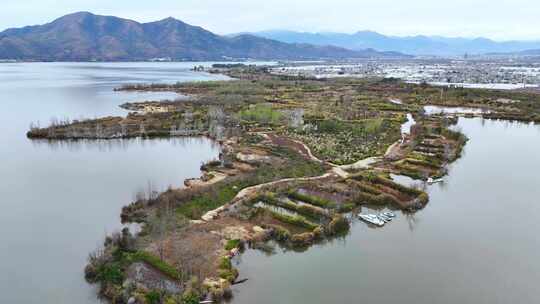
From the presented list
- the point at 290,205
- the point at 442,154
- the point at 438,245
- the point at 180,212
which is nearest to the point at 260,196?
the point at 290,205

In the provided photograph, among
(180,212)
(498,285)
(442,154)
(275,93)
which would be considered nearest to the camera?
(498,285)

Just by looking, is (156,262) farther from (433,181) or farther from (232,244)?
(433,181)

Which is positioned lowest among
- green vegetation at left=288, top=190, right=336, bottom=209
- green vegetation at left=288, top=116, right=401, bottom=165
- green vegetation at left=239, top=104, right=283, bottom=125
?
green vegetation at left=288, top=190, right=336, bottom=209

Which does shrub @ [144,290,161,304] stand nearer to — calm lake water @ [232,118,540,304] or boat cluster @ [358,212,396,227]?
calm lake water @ [232,118,540,304]

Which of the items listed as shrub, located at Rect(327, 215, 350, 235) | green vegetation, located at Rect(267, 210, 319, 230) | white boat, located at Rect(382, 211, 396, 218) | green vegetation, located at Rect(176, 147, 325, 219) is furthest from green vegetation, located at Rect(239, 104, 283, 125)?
shrub, located at Rect(327, 215, 350, 235)

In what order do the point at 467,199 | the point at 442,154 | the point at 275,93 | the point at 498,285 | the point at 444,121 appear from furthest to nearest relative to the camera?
the point at 275,93, the point at 444,121, the point at 442,154, the point at 467,199, the point at 498,285

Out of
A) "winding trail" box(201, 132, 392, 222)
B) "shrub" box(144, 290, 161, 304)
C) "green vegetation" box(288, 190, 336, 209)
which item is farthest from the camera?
"green vegetation" box(288, 190, 336, 209)

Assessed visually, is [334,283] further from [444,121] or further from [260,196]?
[444,121]

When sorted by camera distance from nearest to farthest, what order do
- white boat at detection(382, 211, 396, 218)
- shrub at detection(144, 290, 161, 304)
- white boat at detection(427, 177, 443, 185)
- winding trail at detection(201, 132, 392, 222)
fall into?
shrub at detection(144, 290, 161, 304) → winding trail at detection(201, 132, 392, 222) → white boat at detection(382, 211, 396, 218) → white boat at detection(427, 177, 443, 185)

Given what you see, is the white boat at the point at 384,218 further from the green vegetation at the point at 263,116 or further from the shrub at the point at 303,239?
the green vegetation at the point at 263,116
